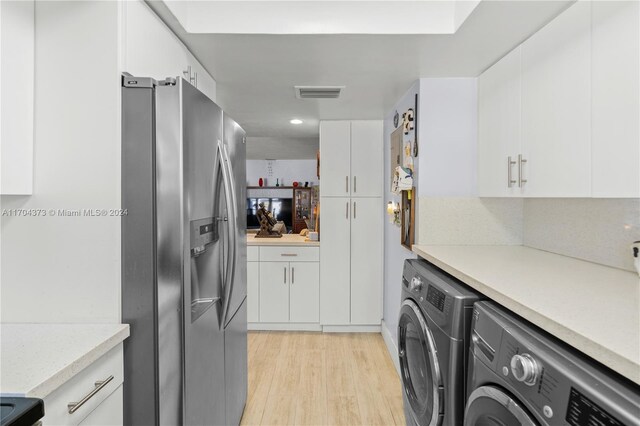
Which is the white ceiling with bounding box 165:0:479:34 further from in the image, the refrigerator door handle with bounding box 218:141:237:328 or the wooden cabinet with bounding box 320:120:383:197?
the wooden cabinet with bounding box 320:120:383:197

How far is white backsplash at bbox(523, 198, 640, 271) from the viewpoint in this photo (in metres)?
1.49

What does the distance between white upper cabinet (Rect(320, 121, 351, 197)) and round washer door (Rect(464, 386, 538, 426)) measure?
101 inches

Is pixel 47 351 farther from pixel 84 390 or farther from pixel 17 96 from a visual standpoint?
pixel 17 96

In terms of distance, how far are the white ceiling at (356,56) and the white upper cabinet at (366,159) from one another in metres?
0.66

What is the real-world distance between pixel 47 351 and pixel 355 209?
2.81m

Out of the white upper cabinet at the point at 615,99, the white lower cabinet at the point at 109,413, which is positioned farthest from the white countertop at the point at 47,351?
the white upper cabinet at the point at 615,99

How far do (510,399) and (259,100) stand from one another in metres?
Result: 2.45

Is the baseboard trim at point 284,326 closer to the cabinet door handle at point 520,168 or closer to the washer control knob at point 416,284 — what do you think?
the washer control knob at point 416,284

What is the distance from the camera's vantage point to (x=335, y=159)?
11.6 feet

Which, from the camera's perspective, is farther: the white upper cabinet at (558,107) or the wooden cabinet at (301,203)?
the wooden cabinet at (301,203)

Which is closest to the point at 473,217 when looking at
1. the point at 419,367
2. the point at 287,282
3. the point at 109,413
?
the point at 419,367

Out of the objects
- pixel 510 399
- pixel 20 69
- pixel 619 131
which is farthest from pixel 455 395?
pixel 20 69

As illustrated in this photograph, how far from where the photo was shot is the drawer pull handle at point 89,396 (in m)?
0.90

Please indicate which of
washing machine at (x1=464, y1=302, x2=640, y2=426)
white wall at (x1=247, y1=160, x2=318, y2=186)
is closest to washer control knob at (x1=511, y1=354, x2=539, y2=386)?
washing machine at (x1=464, y1=302, x2=640, y2=426)
